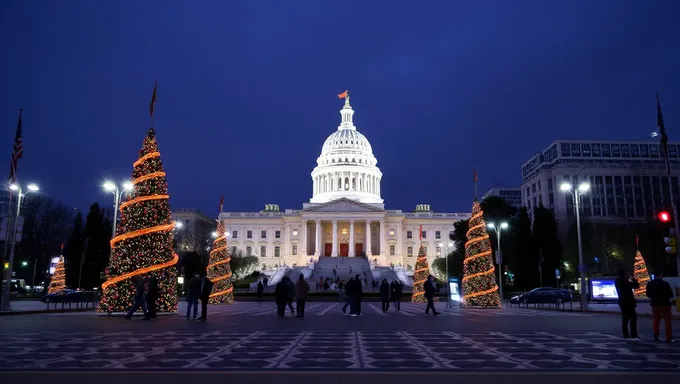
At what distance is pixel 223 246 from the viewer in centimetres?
4119

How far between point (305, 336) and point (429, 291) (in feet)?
42.7

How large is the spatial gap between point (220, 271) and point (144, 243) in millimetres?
17995

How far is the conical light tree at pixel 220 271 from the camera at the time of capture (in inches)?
1598

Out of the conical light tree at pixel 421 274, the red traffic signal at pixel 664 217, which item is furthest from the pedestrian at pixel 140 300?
the conical light tree at pixel 421 274

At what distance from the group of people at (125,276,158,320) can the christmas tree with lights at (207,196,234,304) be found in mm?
18340

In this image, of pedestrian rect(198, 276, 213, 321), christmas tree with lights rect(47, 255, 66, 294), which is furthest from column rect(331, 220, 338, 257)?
pedestrian rect(198, 276, 213, 321)

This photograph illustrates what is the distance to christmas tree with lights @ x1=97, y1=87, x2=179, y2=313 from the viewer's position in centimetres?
2316

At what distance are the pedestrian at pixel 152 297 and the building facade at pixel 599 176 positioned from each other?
79864 mm

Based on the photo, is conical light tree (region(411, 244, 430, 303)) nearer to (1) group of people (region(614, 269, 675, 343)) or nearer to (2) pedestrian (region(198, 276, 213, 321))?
(2) pedestrian (region(198, 276, 213, 321))

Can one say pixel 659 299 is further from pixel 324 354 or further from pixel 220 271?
pixel 220 271

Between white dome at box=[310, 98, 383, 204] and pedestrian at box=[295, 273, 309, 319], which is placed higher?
white dome at box=[310, 98, 383, 204]

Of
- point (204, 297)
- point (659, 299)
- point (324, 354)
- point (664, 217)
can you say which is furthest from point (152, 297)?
point (664, 217)

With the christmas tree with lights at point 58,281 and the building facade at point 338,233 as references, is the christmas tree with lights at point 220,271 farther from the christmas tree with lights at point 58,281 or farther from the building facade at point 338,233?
the building facade at point 338,233

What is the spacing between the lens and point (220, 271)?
41094 millimetres
